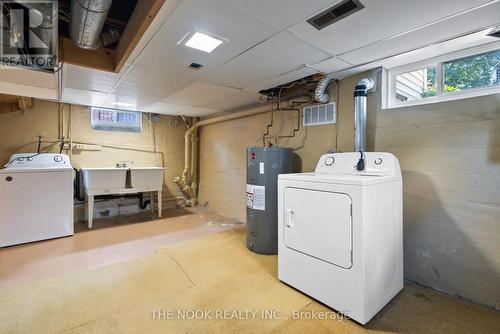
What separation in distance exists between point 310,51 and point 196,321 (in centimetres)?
225

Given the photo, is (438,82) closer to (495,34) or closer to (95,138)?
(495,34)

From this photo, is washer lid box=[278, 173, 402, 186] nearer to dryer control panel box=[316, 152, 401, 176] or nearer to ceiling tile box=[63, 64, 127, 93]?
dryer control panel box=[316, 152, 401, 176]

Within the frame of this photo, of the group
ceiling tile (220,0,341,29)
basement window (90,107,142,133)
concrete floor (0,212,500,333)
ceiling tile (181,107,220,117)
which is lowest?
concrete floor (0,212,500,333)

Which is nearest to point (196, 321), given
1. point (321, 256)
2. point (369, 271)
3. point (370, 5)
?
point (321, 256)

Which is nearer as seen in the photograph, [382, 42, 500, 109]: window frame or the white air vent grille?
[382, 42, 500, 109]: window frame

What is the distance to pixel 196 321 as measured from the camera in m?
1.64

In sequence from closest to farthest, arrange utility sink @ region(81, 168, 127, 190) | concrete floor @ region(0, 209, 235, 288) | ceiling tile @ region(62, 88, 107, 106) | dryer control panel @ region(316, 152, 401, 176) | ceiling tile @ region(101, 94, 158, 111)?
dryer control panel @ region(316, 152, 401, 176), concrete floor @ region(0, 209, 235, 288), ceiling tile @ region(62, 88, 107, 106), ceiling tile @ region(101, 94, 158, 111), utility sink @ region(81, 168, 127, 190)

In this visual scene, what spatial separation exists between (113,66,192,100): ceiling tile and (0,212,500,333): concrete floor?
1990 mm

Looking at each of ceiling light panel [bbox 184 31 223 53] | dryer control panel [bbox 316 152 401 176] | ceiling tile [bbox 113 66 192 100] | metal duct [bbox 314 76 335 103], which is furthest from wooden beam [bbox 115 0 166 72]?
dryer control panel [bbox 316 152 401 176]

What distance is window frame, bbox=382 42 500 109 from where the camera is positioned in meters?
1.84

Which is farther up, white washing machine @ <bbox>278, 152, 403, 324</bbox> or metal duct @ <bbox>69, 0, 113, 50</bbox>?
metal duct @ <bbox>69, 0, 113, 50</bbox>

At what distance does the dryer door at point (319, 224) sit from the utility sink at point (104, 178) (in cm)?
299

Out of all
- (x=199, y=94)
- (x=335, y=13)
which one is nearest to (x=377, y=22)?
(x=335, y=13)

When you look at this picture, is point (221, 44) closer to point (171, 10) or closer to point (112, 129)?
point (171, 10)
